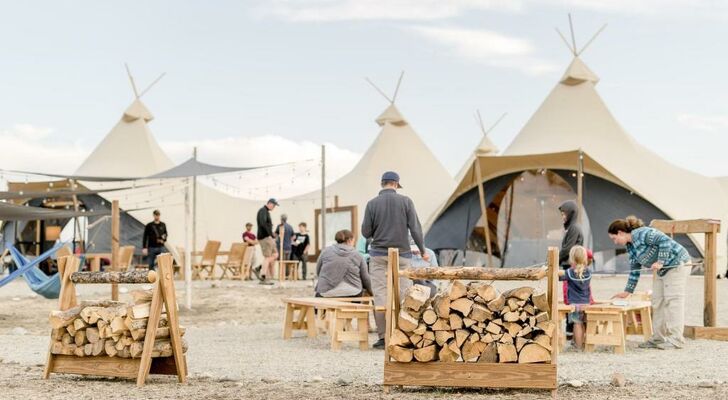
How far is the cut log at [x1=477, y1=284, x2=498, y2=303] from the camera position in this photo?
4.93 m

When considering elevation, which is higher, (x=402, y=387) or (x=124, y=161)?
(x=124, y=161)

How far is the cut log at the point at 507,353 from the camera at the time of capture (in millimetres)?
4844

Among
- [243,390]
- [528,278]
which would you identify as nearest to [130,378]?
[243,390]

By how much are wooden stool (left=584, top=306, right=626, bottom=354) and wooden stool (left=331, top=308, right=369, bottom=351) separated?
1576 mm

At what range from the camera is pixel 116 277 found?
5.49 metres

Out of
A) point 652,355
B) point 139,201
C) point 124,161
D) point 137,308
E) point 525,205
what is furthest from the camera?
point 124,161

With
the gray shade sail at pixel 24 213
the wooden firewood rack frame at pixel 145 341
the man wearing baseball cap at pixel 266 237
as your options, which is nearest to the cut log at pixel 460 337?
the wooden firewood rack frame at pixel 145 341

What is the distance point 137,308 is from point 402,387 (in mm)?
1487

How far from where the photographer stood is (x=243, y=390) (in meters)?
5.01

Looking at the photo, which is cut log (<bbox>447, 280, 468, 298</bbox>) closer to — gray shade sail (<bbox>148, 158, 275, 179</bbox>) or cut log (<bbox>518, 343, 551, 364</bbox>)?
cut log (<bbox>518, 343, 551, 364</bbox>)

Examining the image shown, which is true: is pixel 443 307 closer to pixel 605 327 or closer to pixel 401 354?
pixel 401 354

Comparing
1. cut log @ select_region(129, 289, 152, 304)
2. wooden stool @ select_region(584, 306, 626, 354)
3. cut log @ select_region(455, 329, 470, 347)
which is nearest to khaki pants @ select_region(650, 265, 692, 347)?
wooden stool @ select_region(584, 306, 626, 354)

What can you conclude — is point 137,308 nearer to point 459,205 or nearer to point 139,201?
point 459,205

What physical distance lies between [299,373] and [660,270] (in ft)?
9.40
